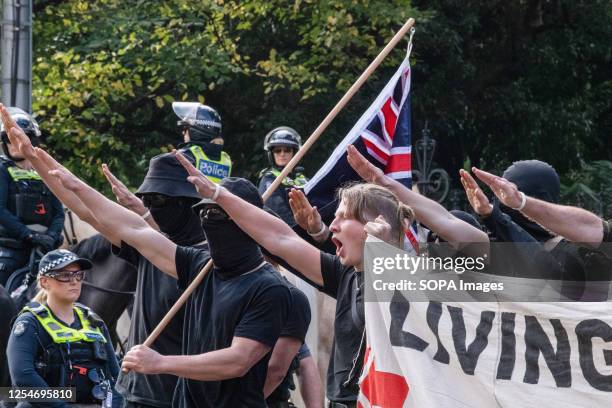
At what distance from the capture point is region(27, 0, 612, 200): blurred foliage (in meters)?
18.1

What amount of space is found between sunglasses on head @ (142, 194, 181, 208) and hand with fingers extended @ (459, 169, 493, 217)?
1.56m

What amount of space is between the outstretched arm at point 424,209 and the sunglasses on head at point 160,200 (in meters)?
1.09

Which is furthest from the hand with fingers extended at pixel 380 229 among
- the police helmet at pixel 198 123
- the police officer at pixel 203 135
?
the police helmet at pixel 198 123

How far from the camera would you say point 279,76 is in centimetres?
1839

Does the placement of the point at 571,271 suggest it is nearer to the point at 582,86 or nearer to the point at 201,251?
the point at 201,251

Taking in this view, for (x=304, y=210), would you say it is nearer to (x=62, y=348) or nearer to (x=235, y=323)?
(x=235, y=323)

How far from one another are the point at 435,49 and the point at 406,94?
45.4 ft

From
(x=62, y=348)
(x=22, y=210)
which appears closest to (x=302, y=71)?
(x=22, y=210)

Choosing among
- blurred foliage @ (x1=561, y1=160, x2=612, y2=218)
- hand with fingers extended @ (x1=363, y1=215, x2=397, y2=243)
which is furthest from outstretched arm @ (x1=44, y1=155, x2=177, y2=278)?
blurred foliage @ (x1=561, y1=160, x2=612, y2=218)

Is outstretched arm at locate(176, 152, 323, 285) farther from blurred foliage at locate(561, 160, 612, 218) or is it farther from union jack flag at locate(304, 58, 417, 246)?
blurred foliage at locate(561, 160, 612, 218)

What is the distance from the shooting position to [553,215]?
6.14m

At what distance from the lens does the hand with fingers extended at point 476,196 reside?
6.48 metres

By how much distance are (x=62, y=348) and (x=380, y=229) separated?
3.02m

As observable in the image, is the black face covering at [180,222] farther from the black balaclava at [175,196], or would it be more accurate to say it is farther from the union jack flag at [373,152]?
the union jack flag at [373,152]
